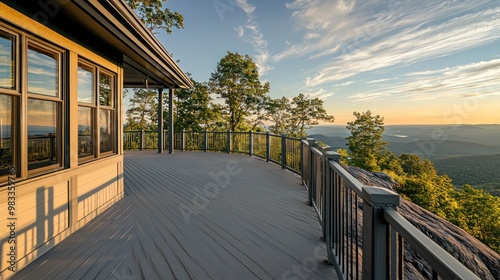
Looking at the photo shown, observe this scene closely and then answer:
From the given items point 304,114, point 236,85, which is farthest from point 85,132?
point 304,114

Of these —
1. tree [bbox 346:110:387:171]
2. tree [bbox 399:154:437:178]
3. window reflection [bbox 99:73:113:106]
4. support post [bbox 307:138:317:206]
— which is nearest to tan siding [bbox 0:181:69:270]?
window reflection [bbox 99:73:113:106]

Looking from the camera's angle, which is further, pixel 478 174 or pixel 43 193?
pixel 478 174

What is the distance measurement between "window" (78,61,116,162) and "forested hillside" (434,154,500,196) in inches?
1996

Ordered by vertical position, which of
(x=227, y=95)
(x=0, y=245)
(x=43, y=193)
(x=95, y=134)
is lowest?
(x=0, y=245)

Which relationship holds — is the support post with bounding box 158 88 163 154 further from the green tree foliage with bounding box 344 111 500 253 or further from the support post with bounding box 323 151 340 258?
the green tree foliage with bounding box 344 111 500 253

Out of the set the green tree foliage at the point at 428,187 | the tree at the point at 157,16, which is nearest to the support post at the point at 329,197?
the tree at the point at 157,16

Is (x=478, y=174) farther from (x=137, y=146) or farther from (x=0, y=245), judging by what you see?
(x=0, y=245)

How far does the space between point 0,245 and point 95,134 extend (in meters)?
1.96

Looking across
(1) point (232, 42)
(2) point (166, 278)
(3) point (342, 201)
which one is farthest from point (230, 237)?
(1) point (232, 42)

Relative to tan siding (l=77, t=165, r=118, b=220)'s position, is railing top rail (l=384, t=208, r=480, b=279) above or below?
above

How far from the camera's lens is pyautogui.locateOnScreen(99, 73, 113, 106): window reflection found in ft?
12.6

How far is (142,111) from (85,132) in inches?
728

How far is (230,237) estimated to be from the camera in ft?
8.79

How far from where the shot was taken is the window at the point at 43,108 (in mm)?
2441
